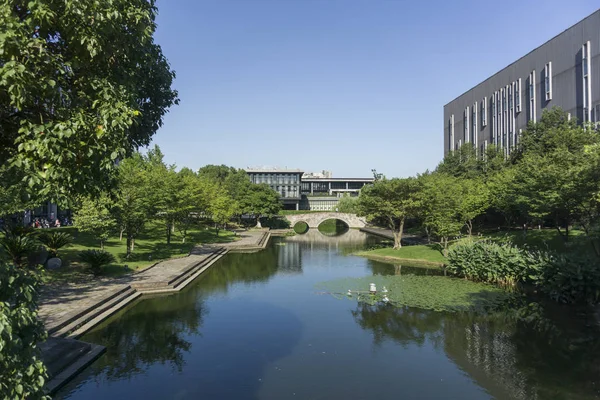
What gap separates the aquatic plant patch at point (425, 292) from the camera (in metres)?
22.4

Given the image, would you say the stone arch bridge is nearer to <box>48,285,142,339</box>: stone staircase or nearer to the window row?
the window row

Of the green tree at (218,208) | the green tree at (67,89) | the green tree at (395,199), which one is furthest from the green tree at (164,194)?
the green tree at (67,89)

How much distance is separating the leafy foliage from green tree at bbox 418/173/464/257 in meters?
35.0

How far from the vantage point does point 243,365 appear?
14359 millimetres

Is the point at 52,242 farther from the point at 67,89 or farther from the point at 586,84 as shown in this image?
the point at 586,84

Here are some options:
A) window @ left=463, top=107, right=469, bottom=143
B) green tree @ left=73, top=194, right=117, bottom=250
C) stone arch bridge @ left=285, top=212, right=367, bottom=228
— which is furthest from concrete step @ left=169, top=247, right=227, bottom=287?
window @ left=463, top=107, right=469, bottom=143

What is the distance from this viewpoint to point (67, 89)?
20.3 feet

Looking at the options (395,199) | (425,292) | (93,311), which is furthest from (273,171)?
(93,311)

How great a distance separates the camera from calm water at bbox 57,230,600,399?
41.2ft

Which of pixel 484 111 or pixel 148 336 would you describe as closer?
pixel 148 336

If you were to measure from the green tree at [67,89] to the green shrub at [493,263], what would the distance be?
24.9 metres

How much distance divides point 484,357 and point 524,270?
12.0 m

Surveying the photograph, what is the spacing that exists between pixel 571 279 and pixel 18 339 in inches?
967

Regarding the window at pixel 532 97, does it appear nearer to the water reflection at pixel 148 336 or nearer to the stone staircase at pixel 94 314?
the water reflection at pixel 148 336
